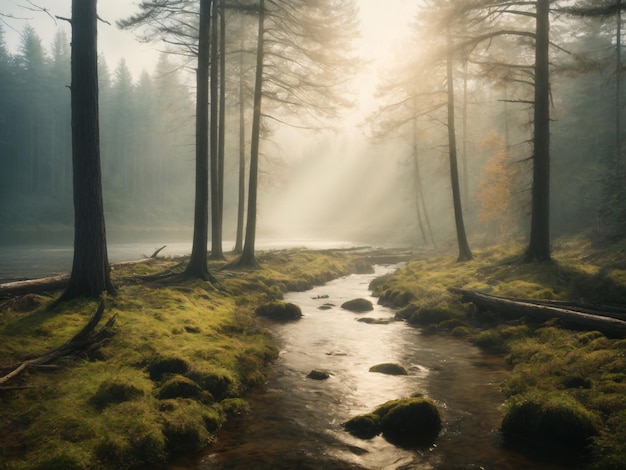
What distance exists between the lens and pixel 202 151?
14906mm

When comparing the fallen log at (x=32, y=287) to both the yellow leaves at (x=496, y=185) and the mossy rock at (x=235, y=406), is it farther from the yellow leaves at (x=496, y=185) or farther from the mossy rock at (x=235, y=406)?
the yellow leaves at (x=496, y=185)

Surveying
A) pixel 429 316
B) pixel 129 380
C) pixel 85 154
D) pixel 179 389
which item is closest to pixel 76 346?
pixel 129 380

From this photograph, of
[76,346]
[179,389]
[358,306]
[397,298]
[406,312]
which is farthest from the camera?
[397,298]

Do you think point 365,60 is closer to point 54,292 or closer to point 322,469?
point 54,292

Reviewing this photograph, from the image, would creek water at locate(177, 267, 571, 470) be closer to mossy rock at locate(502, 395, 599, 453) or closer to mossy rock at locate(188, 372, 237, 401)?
mossy rock at locate(502, 395, 599, 453)

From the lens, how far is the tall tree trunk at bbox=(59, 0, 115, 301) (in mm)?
10078

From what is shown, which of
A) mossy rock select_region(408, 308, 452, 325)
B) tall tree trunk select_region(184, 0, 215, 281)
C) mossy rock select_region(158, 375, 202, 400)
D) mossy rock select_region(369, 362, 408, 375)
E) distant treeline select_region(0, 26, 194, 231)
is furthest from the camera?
distant treeline select_region(0, 26, 194, 231)

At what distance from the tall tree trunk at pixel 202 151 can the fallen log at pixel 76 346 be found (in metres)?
6.32

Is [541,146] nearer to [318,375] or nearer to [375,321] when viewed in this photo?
[375,321]

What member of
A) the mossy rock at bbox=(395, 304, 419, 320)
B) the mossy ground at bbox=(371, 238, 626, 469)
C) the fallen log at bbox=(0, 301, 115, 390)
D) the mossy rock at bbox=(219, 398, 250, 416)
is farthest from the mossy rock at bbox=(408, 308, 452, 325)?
the fallen log at bbox=(0, 301, 115, 390)

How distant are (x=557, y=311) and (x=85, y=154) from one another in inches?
435

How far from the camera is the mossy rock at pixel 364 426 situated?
634 centimetres

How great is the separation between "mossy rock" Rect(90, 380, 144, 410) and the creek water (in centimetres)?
147

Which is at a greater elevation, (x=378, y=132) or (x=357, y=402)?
(x=378, y=132)
